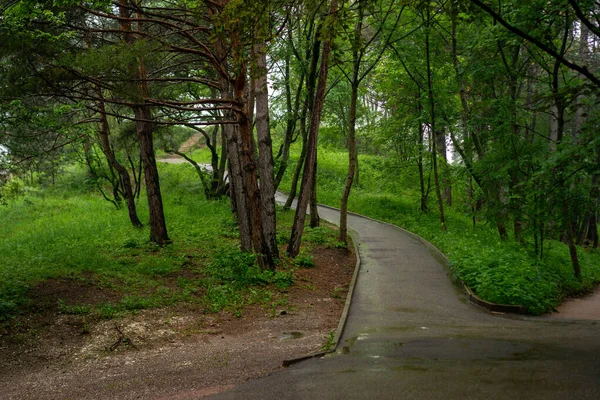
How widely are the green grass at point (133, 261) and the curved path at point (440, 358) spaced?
2973 mm

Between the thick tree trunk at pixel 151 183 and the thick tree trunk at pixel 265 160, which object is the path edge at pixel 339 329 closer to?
the thick tree trunk at pixel 265 160

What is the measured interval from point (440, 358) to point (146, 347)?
15.2ft

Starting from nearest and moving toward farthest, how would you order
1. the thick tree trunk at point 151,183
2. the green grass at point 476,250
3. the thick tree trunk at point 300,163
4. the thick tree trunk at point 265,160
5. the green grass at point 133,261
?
the green grass at point 133,261, the green grass at point 476,250, the thick tree trunk at point 265,160, the thick tree trunk at point 151,183, the thick tree trunk at point 300,163

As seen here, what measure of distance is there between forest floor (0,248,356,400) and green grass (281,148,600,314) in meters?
4.13

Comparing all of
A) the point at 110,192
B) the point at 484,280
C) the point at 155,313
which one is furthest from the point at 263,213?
the point at 110,192

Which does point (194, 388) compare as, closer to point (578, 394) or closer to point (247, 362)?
point (247, 362)

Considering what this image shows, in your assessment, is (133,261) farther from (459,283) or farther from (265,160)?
(459,283)

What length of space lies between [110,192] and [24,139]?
18.0 metres

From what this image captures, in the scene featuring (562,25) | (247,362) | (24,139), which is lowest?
(247,362)

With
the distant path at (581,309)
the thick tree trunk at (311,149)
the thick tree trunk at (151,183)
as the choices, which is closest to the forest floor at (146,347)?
the thick tree trunk at (311,149)

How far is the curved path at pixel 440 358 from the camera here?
197 inches

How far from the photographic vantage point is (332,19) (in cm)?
719

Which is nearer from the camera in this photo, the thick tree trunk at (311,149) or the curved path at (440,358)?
the curved path at (440,358)

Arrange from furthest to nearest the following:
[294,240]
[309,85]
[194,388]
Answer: [309,85]
[294,240]
[194,388]
